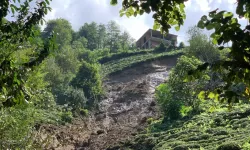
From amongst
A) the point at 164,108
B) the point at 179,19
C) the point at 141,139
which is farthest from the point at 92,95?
the point at 179,19

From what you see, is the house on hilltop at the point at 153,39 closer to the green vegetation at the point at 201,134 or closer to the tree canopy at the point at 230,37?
the green vegetation at the point at 201,134

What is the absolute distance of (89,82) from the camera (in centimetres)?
2853

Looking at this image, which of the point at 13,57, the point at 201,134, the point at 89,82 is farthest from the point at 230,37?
the point at 89,82

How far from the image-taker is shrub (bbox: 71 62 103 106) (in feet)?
92.1

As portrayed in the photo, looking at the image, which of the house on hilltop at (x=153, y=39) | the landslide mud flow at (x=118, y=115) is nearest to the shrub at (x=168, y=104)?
the landslide mud flow at (x=118, y=115)

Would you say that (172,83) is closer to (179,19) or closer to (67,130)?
(67,130)

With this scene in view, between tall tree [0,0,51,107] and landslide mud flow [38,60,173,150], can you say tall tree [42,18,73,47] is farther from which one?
tall tree [0,0,51,107]

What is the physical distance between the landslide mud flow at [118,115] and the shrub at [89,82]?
756 millimetres

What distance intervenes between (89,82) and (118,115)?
18.4ft

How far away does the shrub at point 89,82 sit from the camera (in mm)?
28078

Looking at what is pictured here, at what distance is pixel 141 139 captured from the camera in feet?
51.9

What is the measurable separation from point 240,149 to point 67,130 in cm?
1132

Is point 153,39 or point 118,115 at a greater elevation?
point 153,39

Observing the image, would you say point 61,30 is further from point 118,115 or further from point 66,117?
point 66,117
